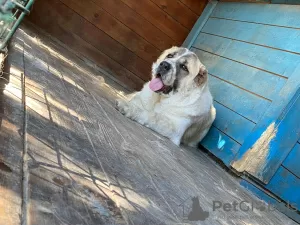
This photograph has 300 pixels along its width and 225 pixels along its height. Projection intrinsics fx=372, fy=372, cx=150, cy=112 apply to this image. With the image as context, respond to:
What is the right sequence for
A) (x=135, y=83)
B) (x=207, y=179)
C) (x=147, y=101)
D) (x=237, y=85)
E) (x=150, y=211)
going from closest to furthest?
(x=150, y=211) → (x=207, y=179) → (x=147, y=101) → (x=237, y=85) → (x=135, y=83)

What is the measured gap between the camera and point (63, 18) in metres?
5.12

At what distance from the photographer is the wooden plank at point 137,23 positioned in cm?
519

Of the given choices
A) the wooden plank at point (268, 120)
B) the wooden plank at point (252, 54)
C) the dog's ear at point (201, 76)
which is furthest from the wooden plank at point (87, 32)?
the wooden plank at point (268, 120)

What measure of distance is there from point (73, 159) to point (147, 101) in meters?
2.15

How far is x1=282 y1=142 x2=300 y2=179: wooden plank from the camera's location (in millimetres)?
2785

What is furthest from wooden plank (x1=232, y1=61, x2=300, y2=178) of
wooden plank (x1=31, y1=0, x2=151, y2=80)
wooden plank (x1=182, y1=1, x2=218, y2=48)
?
wooden plank (x1=31, y1=0, x2=151, y2=80)

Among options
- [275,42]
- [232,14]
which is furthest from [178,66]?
[232,14]

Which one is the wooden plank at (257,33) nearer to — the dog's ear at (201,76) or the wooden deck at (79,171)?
the dog's ear at (201,76)

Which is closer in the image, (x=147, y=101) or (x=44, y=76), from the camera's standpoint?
(x=44, y=76)

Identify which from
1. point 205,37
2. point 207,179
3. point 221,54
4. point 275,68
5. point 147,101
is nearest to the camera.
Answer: point 207,179

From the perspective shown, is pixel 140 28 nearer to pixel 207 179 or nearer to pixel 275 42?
pixel 275 42

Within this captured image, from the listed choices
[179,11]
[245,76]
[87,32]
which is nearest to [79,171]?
[245,76]

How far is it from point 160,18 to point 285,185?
330 cm

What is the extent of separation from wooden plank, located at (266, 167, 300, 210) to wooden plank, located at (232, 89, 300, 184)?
2.1 inches
